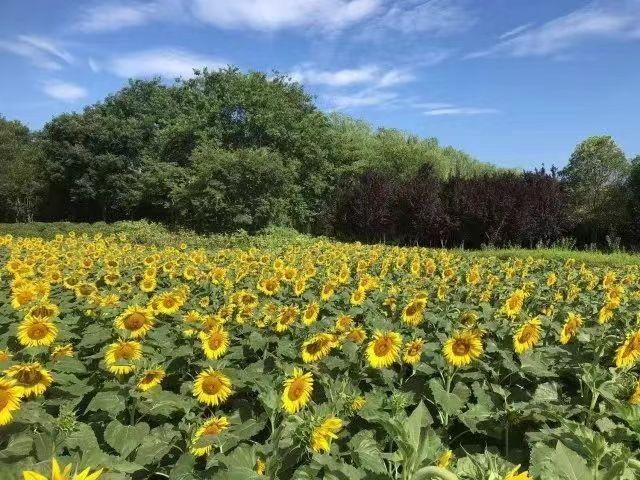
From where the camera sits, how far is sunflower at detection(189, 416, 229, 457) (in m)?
2.11

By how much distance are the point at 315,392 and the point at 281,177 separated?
824 inches

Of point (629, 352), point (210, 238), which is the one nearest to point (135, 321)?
point (629, 352)

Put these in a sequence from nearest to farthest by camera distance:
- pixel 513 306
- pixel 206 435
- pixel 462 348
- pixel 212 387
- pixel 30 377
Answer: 1. pixel 206 435
2. pixel 30 377
3. pixel 212 387
4. pixel 462 348
5. pixel 513 306

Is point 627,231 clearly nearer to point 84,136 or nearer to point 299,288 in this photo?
point 299,288

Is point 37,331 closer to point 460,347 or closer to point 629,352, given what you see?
point 460,347

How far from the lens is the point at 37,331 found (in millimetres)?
2912

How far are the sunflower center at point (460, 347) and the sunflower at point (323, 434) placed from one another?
1.00 m

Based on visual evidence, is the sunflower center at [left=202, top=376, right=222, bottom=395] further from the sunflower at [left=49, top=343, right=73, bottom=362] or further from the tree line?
the tree line

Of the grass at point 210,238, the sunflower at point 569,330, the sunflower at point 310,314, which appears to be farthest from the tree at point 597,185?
the sunflower at point 310,314

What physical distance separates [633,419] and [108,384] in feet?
7.24

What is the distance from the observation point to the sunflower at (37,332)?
2.90 metres

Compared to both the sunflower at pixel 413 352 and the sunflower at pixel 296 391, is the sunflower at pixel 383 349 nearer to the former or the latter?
the sunflower at pixel 413 352

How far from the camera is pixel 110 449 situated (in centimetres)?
239

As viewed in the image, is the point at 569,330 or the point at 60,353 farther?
the point at 569,330
